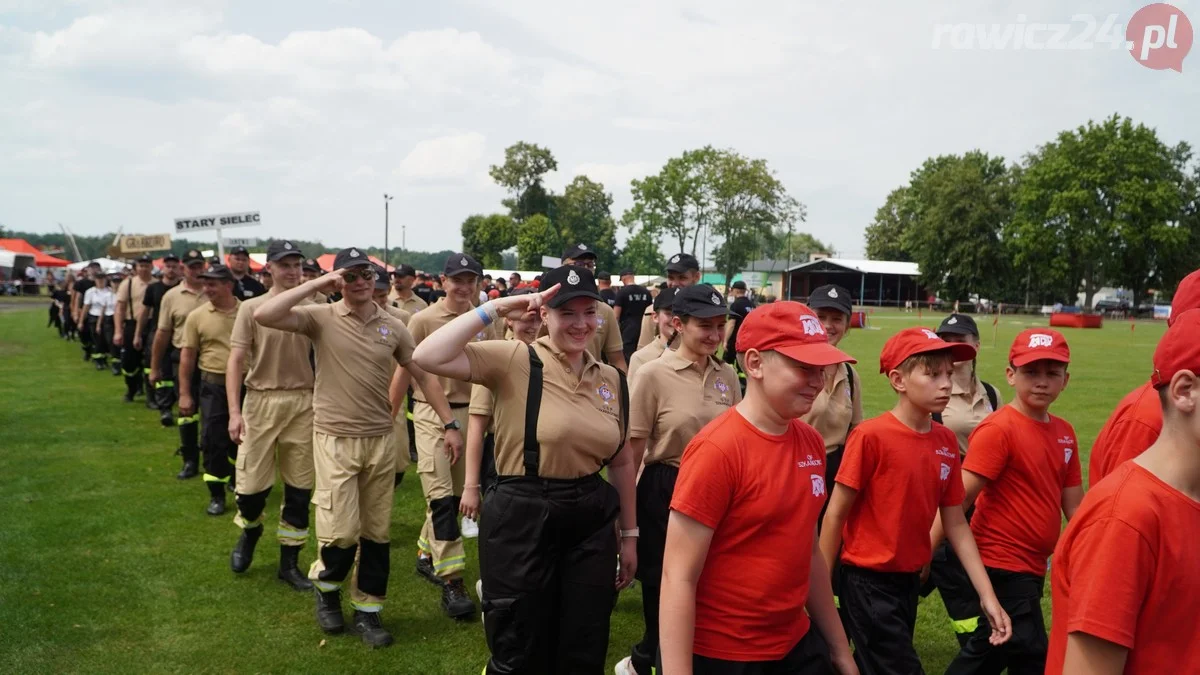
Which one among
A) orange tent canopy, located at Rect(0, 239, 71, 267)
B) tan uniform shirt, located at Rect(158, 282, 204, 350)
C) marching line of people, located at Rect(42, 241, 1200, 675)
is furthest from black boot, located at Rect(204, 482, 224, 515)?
orange tent canopy, located at Rect(0, 239, 71, 267)

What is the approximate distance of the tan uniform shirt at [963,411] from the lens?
5051mm

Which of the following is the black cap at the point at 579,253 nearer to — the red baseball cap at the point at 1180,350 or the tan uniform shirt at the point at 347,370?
the tan uniform shirt at the point at 347,370

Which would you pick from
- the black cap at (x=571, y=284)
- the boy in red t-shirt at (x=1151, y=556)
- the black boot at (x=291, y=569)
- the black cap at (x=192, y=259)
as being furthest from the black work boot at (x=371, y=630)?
the black cap at (x=192, y=259)

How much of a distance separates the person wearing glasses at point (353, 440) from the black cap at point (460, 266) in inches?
34.2

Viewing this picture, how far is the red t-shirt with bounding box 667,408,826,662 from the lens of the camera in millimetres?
2656

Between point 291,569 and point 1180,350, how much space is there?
19.9 ft

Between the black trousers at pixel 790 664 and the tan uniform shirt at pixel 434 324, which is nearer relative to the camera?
the black trousers at pixel 790 664

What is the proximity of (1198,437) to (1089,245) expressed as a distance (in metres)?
76.3

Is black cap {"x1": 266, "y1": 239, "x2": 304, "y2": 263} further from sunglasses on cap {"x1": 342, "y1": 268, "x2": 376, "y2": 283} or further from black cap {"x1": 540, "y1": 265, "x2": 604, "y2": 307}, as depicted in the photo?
black cap {"x1": 540, "y1": 265, "x2": 604, "y2": 307}

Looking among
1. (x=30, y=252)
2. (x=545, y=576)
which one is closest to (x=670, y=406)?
(x=545, y=576)

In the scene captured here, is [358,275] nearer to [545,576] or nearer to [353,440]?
[353,440]

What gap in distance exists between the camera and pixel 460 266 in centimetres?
629

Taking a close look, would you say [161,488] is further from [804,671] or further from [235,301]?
[804,671]

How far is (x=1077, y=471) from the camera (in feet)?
13.0
